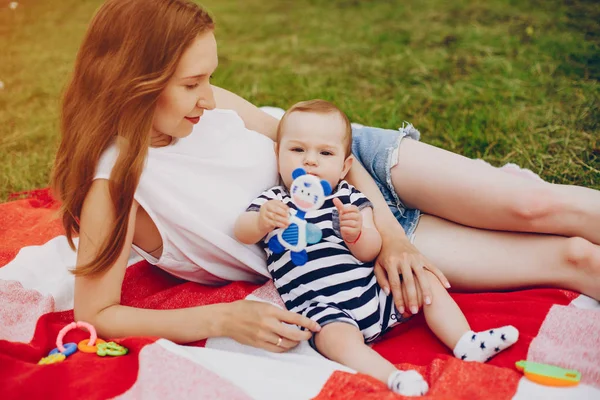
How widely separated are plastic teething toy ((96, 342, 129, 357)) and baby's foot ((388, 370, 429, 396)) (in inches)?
26.3

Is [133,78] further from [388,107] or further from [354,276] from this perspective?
[388,107]

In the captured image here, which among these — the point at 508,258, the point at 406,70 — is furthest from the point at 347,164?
the point at 406,70

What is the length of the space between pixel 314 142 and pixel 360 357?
0.64 m

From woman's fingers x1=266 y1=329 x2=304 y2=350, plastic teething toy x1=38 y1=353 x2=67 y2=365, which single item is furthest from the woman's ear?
plastic teething toy x1=38 y1=353 x2=67 y2=365

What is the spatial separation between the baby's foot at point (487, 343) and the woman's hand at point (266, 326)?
383 mm

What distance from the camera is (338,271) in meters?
1.79

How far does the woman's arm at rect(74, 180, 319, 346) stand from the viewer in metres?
1.68

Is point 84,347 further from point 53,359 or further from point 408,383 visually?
point 408,383

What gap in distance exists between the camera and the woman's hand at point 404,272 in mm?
1803

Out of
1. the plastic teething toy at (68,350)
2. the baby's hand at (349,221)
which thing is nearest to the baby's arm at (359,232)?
the baby's hand at (349,221)

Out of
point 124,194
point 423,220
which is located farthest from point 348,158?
point 124,194

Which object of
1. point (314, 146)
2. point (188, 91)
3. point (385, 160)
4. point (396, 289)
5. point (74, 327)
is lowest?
point (74, 327)

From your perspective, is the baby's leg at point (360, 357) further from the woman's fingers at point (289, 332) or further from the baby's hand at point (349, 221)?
the baby's hand at point (349, 221)

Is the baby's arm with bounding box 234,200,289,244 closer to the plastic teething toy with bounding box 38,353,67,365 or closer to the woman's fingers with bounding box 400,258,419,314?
the woman's fingers with bounding box 400,258,419,314
